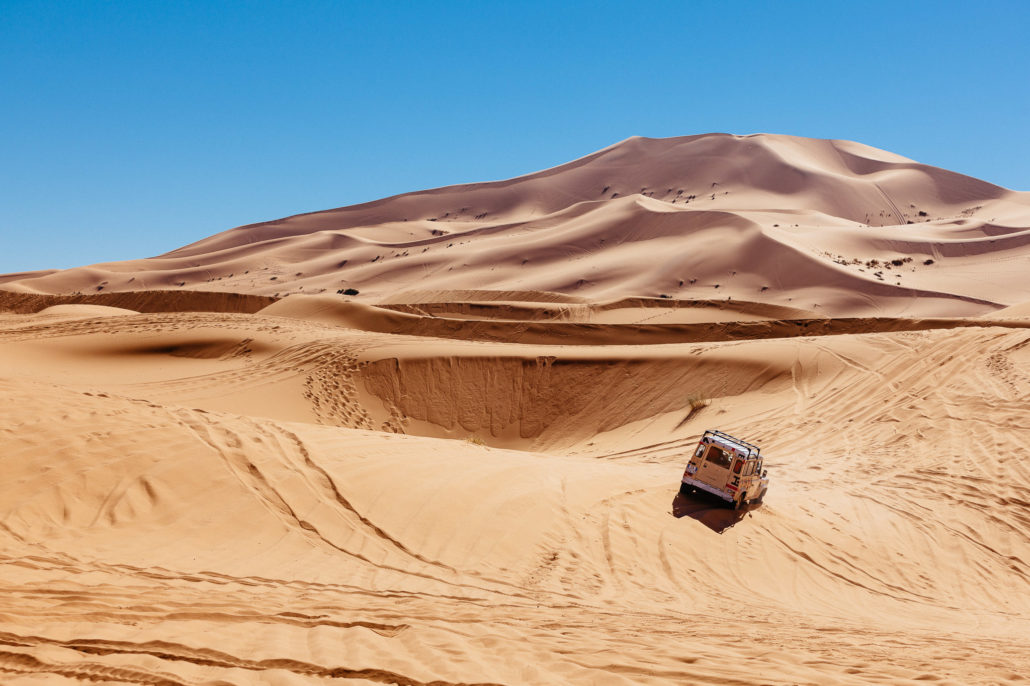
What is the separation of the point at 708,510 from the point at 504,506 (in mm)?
3168

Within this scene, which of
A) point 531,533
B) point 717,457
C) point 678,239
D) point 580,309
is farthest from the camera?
point 678,239

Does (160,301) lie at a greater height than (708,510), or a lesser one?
greater

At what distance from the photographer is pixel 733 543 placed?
914 cm

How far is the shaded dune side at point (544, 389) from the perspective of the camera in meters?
17.2

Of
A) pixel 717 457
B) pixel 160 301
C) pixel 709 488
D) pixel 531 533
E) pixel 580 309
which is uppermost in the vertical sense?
pixel 160 301

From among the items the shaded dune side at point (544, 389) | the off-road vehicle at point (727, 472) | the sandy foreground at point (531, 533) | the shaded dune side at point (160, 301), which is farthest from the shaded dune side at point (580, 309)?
the off-road vehicle at point (727, 472)

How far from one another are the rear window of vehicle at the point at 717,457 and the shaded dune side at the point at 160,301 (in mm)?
37275

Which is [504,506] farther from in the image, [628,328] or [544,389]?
[628,328]

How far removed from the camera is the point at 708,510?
32.8 feet

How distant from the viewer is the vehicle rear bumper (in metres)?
9.81

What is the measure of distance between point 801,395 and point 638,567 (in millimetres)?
9714

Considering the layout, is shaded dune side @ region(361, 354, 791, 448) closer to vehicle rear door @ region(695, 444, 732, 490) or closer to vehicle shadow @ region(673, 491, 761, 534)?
vehicle shadow @ region(673, 491, 761, 534)

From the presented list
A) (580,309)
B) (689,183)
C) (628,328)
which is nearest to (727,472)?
(628,328)

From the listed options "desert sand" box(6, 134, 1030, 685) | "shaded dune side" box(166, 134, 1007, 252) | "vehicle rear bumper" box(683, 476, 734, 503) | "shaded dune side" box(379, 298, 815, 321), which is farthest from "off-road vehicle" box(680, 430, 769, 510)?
"shaded dune side" box(166, 134, 1007, 252)
